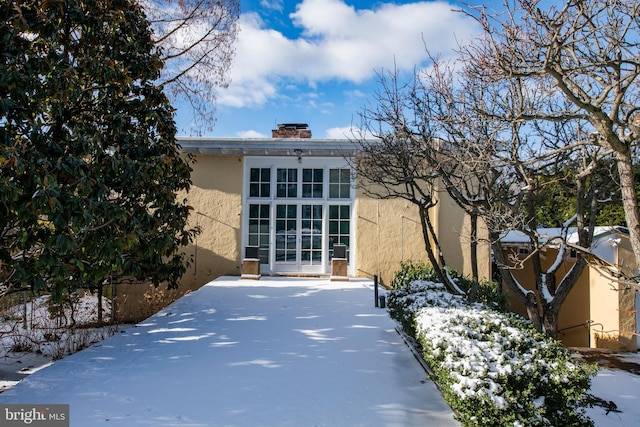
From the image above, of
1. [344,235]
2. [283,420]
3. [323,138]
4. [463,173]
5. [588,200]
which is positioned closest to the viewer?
[283,420]

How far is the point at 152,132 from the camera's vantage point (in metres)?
6.79

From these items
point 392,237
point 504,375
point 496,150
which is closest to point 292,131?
point 392,237

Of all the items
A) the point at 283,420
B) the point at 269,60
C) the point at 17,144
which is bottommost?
the point at 283,420

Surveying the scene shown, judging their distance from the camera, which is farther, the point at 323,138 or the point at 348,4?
the point at 323,138

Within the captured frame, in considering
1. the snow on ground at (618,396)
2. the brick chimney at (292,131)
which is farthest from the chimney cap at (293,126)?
the snow on ground at (618,396)

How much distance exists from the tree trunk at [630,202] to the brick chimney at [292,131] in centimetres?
966

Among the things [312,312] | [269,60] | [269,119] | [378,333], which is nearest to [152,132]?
[312,312]

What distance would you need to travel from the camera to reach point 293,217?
12.4 metres

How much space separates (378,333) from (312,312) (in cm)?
169

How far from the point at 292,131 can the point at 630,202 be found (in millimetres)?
10228

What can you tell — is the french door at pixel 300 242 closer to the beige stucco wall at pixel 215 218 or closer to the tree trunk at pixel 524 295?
the beige stucco wall at pixel 215 218

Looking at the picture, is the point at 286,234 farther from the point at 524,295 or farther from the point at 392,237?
the point at 524,295

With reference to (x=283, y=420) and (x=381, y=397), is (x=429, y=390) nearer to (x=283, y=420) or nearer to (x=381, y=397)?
(x=381, y=397)

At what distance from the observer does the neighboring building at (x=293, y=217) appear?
38.8 ft
